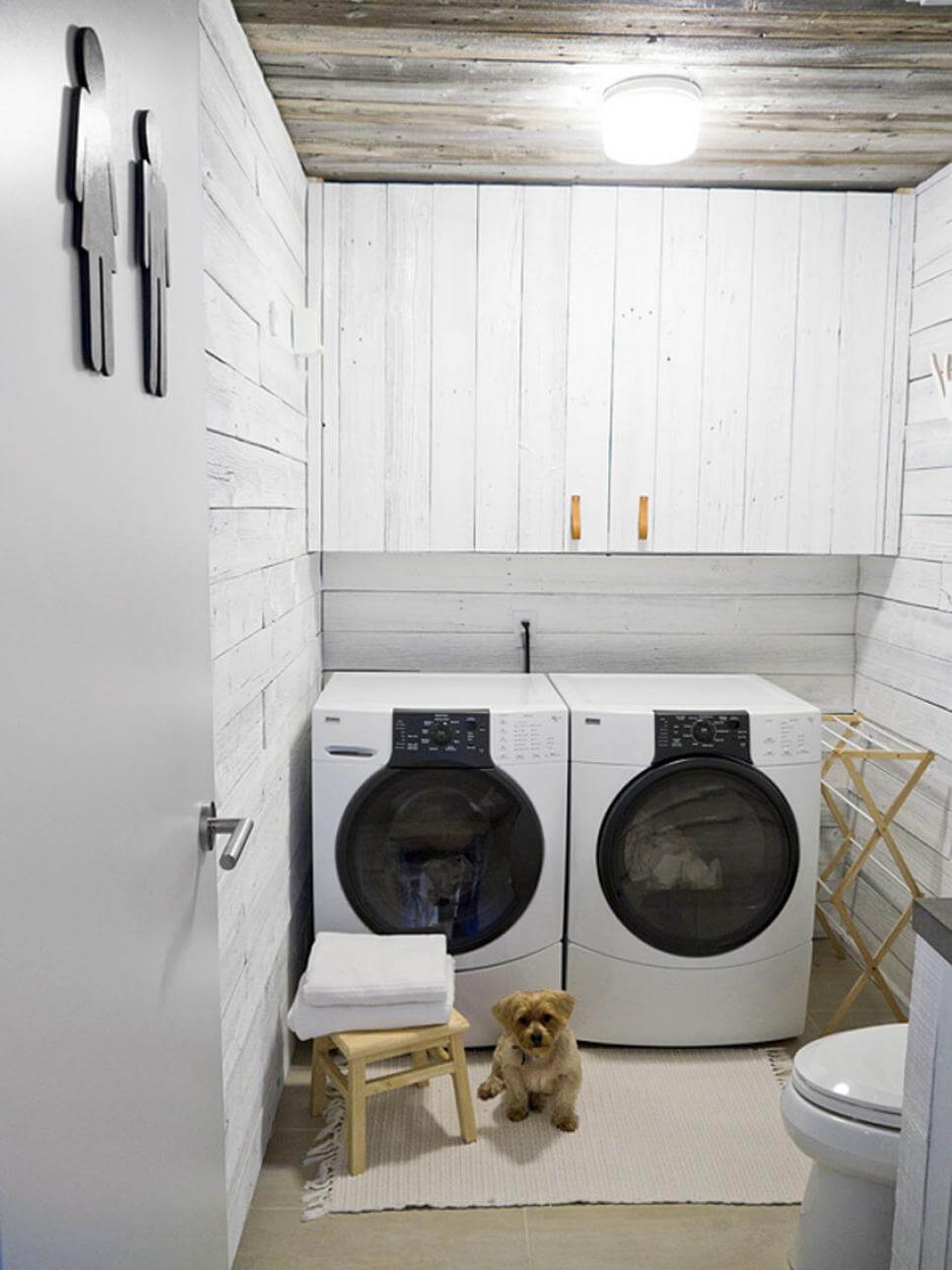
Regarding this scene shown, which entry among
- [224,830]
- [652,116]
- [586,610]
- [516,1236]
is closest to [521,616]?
[586,610]

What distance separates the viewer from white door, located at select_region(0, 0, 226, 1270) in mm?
807

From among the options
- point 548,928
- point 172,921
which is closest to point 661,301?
point 548,928

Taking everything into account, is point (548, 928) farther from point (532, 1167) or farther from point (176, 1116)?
point (176, 1116)

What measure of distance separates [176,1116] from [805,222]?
2.70 meters

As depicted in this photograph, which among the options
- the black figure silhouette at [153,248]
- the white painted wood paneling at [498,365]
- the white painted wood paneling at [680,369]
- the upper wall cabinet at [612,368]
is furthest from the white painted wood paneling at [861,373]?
the black figure silhouette at [153,248]

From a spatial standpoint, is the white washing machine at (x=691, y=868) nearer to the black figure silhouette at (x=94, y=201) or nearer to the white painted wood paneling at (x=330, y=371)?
the white painted wood paneling at (x=330, y=371)

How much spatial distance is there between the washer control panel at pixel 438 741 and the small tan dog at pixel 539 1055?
0.59 metres

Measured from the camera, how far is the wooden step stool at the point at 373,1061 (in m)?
2.26

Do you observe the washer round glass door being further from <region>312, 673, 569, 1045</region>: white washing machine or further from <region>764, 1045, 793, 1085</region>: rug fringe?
<region>764, 1045, 793, 1085</region>: rug fringe

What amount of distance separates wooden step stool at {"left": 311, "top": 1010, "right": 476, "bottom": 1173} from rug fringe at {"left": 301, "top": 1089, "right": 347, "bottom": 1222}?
37 millimetres

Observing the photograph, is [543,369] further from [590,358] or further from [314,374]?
[314,374]

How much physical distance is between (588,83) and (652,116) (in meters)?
0.15

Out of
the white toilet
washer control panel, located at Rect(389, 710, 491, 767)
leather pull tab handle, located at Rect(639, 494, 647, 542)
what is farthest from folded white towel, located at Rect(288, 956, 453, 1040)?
leather pull tab handle, located at Rect(639, 494, 647, 542)

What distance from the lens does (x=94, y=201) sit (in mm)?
969
